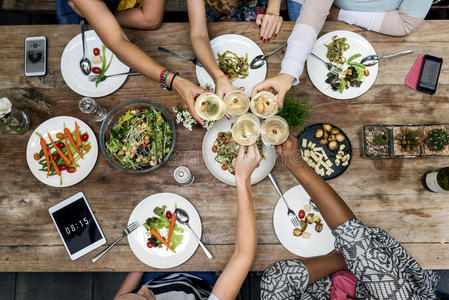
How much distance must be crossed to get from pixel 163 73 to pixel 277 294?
1333 mm

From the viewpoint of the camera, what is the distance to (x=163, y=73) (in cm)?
161

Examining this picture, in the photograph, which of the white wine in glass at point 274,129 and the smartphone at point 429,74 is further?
the smartphone at point 429,74

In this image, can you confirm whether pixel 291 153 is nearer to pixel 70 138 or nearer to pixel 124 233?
pixel 124 233

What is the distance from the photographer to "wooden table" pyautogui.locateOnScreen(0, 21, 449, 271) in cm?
161

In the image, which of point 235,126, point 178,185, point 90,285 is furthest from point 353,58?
point 90,285

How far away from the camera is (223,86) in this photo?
1.56 metres

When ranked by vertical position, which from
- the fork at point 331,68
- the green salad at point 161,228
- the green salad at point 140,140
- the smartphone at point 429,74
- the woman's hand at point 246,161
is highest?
the smartphone at point 429,74

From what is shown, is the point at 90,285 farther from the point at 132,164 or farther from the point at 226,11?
the point at 226,11

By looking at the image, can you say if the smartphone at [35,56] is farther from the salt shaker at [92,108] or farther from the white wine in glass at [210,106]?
the white wine in glass at [210,106]

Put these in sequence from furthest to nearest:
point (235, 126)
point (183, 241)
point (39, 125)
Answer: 1. point (39, 125)
2. point (183, 241)
3. point (235, 126)

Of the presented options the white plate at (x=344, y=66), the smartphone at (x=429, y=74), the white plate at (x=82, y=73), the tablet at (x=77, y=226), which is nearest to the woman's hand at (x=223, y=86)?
the white plate at (x=344, y=66)

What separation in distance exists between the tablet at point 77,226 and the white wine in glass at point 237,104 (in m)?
0.99

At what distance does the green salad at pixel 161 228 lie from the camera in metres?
1.59

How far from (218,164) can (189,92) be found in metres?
0.43
